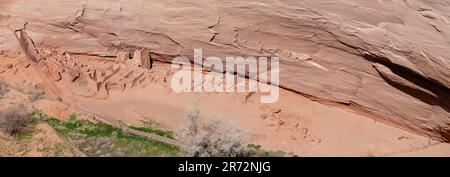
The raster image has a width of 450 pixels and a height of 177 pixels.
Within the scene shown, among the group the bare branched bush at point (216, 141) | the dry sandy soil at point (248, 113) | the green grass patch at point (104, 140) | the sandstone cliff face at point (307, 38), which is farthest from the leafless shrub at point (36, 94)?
the bare branched bush at point (216, 141)

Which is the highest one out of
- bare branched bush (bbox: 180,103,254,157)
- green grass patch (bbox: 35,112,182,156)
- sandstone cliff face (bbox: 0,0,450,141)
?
sandstone cliff face (bbox: 0,0,450,141)

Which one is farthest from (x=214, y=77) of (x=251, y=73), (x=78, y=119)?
(x=78, y=119)

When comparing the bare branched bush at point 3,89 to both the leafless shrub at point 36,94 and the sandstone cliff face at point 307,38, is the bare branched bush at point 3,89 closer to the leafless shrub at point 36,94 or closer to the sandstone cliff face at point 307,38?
the leafless shrub at point 36,94

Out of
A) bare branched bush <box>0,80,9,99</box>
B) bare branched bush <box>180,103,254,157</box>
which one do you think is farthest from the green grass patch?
bare branched bush <box>0,80,9,99</box>

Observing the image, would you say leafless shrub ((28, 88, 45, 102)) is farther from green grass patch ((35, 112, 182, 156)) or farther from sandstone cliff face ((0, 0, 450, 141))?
sandstone cliff face ((0, 0, 450, 141))

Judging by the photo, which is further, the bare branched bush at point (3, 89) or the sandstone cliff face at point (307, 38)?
the bare branched bush at point (3, 89)

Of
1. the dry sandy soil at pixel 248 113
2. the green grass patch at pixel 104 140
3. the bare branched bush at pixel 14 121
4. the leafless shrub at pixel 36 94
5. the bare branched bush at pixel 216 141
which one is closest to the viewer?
the bare branched bush at pixel 216 141
